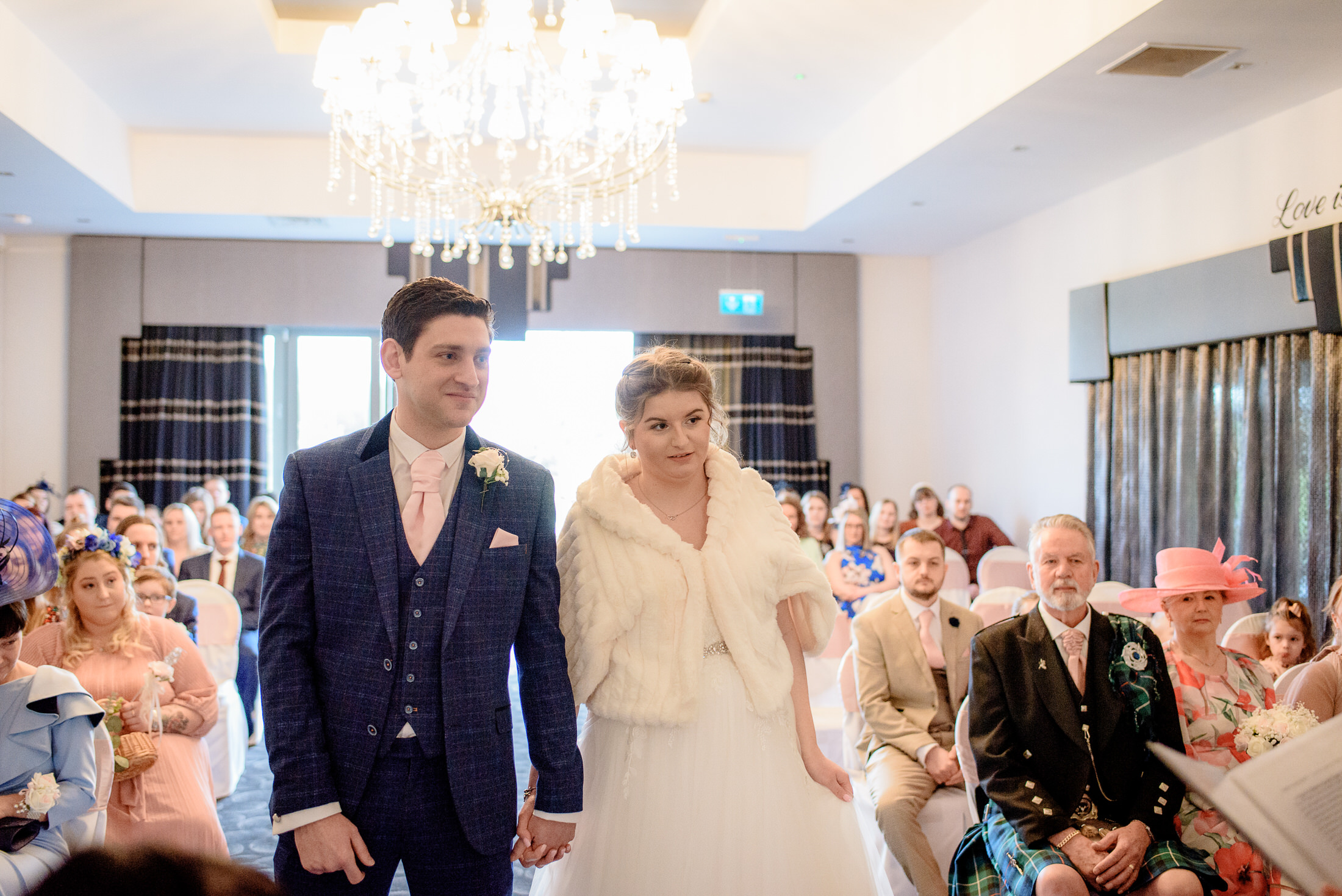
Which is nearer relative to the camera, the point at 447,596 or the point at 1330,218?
the point at 447,596

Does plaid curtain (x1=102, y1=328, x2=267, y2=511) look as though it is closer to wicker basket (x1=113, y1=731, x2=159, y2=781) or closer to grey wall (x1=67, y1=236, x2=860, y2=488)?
grey wall (x1=67, y1=236, x2=860, y2=488)

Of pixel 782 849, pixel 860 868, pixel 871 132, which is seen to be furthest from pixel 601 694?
pixel 871 132

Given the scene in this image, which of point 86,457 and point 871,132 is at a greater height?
point 871,132

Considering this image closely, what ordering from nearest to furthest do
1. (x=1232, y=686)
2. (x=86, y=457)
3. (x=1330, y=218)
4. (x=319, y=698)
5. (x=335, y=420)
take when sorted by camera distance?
(x=319, y=698) → (x=1232, y=686) → (x=1330, y=218) → (x=86, y=457) → (x=335, y=420)

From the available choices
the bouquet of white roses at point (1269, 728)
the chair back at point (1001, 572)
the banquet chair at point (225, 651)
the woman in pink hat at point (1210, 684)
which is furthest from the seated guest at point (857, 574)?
the banquet chair at point (225, 651)

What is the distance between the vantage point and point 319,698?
1.73 metres

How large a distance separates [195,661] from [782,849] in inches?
84.3

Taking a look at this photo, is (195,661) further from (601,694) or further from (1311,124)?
(1311,124)

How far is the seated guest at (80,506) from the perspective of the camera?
7.73 meters

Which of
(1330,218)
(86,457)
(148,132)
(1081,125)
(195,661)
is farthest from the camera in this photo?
(86,457)

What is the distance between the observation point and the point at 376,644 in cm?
170

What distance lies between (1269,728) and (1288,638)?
155cm

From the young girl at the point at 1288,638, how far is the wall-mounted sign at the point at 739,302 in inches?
258

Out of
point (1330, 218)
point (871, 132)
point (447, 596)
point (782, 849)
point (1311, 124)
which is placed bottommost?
point (782, 849)
